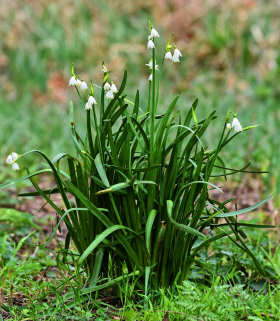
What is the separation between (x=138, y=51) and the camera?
24.4 feet

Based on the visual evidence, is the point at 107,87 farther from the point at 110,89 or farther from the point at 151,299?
the point at 151,299

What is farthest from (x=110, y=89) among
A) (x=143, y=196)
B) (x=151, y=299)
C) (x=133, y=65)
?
(x=133, y=65)

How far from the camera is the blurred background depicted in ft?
20.2

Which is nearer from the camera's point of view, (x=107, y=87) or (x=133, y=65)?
(x=107, y=87)

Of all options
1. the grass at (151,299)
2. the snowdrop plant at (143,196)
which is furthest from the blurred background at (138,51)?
the snowdrop plant at (143,196)

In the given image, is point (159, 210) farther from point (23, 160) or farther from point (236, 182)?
point (23, 160)

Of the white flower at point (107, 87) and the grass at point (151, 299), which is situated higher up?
the white flower at point (107, 87)

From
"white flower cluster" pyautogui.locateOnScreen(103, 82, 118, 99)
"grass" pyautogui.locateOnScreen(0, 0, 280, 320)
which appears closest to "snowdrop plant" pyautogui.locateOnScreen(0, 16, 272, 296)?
"white flower cluster" pyautogui.locateOnScreen(103, 82, 118, 99)

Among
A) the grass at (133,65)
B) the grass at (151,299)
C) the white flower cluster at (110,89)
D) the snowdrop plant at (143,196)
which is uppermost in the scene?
the grass at (133,65)

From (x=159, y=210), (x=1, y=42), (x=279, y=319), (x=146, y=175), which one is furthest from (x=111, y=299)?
(x=1, y=42)

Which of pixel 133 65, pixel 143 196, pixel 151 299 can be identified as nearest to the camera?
pixel 151 299

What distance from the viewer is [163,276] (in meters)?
1.70

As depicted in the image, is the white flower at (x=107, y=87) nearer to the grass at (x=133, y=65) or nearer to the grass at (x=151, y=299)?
the grass at (x=151, y=299)

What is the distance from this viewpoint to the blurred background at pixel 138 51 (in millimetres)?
6160
